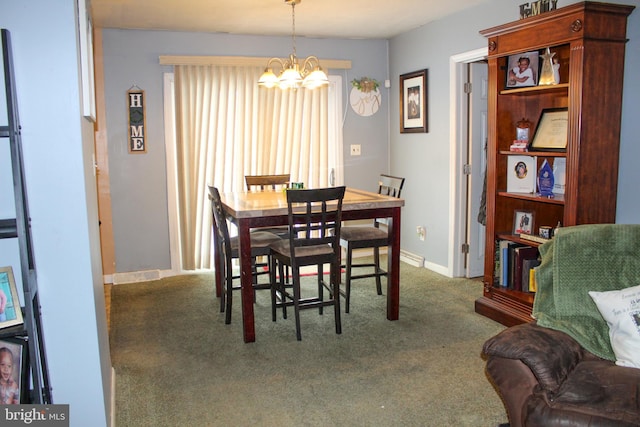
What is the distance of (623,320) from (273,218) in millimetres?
2035

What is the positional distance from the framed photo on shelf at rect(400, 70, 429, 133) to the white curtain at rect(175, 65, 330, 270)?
804mm

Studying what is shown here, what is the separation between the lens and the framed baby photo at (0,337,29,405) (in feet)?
5.60

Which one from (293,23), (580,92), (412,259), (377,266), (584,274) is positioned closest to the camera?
(584,274)

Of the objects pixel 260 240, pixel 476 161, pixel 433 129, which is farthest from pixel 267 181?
pixel 476 161

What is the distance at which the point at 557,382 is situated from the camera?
6.44 feet

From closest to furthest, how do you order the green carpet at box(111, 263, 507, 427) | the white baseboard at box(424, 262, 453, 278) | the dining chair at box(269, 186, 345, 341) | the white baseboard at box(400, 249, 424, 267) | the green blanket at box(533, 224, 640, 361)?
the green blanket at box(533, 224, 640, 361), the green carpet at box(111, 263, 507, 427), the dining chair at box(269, 186, 345, 341), the white baseboard at box(424, 262, 453, 278), the white baseboard at box(400, 249, 424, 267)

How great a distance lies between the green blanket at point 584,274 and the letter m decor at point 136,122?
373cm

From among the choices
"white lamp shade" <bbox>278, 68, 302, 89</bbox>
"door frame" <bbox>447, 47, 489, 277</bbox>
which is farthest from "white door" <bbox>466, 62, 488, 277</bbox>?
"white lamp shade" <bbox>278, 68, 302, 89</bbox>

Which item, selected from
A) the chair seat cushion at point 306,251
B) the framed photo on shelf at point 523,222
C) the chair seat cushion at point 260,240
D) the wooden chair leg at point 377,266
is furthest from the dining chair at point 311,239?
the framed photo on shelf at point 523,222

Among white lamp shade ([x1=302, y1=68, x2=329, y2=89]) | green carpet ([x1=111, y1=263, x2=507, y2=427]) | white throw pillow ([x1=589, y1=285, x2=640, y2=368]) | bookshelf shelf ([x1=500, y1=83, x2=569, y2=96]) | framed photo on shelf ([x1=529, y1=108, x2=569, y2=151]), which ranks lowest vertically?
green carpet ([x1=111, y1=263, x2=507, y2=427])

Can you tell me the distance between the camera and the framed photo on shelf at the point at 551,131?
3414 millimetres

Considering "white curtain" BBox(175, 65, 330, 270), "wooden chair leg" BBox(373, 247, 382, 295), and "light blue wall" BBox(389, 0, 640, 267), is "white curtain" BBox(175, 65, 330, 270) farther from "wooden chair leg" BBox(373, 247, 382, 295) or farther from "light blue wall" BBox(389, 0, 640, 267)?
"wooden chair leg" BBox(373, 247, 382, 295)

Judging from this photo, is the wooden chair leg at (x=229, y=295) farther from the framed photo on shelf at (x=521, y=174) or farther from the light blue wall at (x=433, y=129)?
the light blue wall at (x=433, y=129)

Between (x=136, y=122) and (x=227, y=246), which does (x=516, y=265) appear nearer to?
(x=227, y=246)
